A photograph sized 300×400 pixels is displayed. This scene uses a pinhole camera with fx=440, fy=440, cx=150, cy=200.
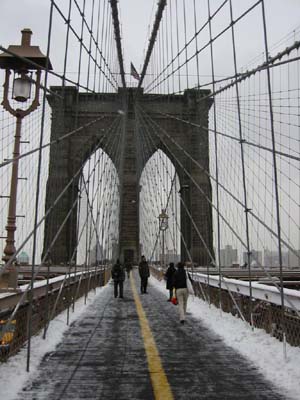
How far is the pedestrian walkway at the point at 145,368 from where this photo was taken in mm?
2924

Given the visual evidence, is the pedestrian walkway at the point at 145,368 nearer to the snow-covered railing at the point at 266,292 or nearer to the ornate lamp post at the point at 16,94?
the snow-covered railing at the point at 266,292

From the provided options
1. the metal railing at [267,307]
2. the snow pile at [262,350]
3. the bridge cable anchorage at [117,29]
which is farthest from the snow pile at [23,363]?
the bridge cable anchorage at [117,29]

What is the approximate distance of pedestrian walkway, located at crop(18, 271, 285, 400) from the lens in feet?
9.59

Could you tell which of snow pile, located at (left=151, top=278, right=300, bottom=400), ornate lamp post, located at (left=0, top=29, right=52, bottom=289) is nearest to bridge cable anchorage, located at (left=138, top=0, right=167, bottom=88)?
ornate lamp post, located at (left=0, top=29, right=52, bottom=289)

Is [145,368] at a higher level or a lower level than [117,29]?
lower

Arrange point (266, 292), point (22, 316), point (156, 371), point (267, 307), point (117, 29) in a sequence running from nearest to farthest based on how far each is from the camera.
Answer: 1. point (156, 371)
2. point (22, 316)
3. point (266, 292)
4. point (267, 307)
5. point (117, 29)

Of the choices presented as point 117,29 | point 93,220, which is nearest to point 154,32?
point 117,29

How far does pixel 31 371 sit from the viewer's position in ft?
11.2

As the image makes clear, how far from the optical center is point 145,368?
11.8 ft

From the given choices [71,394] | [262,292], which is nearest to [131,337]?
[262,292]

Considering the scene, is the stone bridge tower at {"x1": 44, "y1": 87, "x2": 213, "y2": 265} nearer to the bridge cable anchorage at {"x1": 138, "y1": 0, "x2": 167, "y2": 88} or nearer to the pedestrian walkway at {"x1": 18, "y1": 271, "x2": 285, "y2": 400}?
the bridge cable anchorage at {"x1": 138, "y1": 0, "x2": 167, "y2": 88}

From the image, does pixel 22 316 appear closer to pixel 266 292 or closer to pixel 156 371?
pixel 156 371

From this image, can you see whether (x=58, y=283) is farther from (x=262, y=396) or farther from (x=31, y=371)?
(x=262, y=396)

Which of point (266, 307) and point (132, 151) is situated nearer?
point (266, 307)
